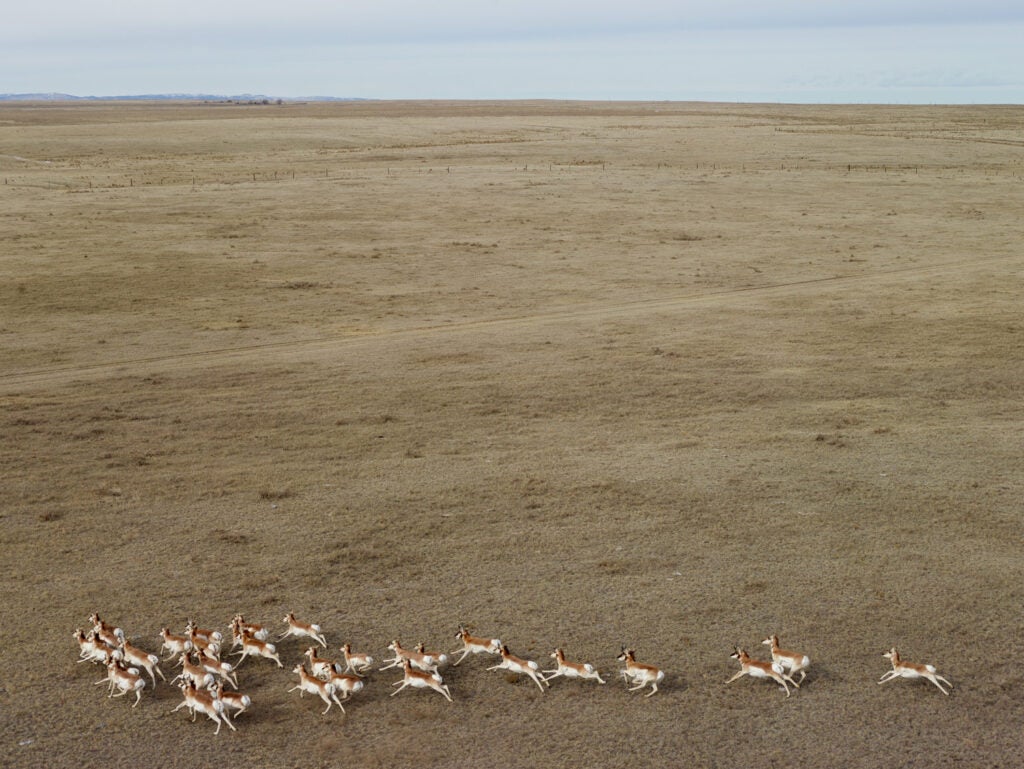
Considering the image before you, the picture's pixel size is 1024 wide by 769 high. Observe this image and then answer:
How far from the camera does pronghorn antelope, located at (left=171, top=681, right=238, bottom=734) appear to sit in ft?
35.9

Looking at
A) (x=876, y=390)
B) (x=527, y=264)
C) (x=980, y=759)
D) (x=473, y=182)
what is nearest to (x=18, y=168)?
(x=473, y=182)

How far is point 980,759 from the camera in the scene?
1054 cm

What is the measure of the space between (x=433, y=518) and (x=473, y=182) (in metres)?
43.4

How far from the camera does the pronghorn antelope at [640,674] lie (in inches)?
453

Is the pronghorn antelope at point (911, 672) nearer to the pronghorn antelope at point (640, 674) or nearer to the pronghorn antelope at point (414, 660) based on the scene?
the pronghorn antelope at point (640, 674)

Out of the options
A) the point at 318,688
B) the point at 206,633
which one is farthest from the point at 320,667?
the point at 206,633

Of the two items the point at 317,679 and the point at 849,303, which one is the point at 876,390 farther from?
the point at 317,679

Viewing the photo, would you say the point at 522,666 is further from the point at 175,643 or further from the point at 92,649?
the point at 92,649

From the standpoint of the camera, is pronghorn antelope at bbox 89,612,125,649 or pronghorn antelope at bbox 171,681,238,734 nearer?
pronghorn antelope at bbox 171,681,238,734

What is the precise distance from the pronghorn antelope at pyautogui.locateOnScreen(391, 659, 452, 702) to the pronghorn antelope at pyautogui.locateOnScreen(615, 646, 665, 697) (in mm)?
1972

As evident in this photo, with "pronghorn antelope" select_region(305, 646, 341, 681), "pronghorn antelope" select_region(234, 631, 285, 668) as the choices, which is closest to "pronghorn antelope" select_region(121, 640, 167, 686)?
"pronghorn antelope" select_region(234, 631, 285, 668)

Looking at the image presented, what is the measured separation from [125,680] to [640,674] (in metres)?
5.53

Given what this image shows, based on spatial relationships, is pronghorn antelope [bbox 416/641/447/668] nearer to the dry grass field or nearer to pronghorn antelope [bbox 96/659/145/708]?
the dry grass field

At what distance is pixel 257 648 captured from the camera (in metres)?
12.0
